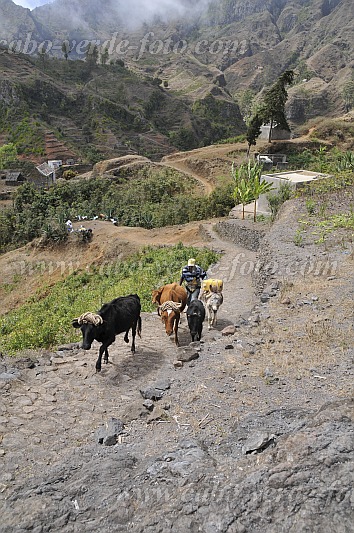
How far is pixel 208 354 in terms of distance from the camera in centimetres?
734

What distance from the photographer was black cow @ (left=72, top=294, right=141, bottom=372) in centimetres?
675

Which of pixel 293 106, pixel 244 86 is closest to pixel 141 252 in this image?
pixel 293 106

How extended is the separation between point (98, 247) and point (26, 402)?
1846cm

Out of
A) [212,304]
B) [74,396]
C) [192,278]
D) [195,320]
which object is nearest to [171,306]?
[195,320]

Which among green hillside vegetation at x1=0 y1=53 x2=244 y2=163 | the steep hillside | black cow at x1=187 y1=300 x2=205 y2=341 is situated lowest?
black cow at x1=187 y1=300 x2=205 y2=341

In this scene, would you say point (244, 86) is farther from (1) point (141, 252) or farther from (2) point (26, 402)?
(2) point (26, 402)

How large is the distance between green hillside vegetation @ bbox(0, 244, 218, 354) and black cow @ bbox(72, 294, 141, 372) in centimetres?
209

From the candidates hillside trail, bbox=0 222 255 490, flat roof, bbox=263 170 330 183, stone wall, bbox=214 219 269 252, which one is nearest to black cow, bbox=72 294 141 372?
hillside trail, bbox=0 222 255 490

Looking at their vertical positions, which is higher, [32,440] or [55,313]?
[32,440]

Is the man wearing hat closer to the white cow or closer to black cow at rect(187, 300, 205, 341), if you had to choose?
the white cow

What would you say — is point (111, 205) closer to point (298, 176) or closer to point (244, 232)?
point (298, 176)

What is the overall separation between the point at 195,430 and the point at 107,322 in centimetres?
264

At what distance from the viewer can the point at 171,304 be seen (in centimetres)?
844

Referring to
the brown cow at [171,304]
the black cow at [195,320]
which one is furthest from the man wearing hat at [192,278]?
the black cow at [195,320]
